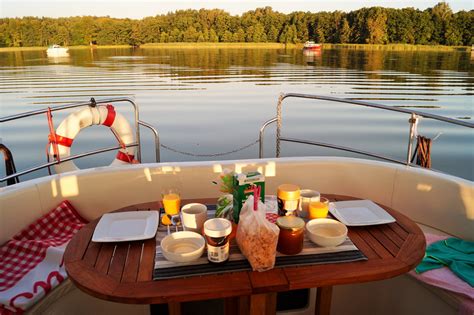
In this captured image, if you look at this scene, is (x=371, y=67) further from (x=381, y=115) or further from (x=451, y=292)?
(x=451, y=292)

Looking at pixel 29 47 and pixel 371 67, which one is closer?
pixel 371 67

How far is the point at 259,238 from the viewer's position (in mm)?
1104

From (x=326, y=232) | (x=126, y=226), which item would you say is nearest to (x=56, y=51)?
(x=126, y=226)

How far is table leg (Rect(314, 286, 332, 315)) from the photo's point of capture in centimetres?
142

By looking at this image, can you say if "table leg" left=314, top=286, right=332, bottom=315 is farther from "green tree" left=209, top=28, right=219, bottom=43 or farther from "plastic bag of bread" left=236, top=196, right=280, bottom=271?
"green tree" left=209, top=28, right=219, bottom=43

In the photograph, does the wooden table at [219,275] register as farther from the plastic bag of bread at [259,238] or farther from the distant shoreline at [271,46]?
the distant shoreline at [271,46]

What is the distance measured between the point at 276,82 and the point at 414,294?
15443 mm

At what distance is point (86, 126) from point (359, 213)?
2.26 m

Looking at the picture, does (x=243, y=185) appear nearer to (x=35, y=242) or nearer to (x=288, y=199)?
(x=288, y=199)

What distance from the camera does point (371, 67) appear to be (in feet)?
77.0

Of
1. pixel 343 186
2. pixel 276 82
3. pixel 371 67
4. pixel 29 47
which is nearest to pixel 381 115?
pixel 276 82

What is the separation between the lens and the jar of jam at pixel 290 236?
1202 mm

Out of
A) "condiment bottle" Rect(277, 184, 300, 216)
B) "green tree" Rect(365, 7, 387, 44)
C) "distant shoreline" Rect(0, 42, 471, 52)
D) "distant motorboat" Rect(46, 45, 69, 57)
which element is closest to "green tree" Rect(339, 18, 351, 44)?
"distant shoreline" Rect(0, 42, 471, 52)

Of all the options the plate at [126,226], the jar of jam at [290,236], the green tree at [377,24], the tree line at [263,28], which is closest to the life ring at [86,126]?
the plate at [126,226]
